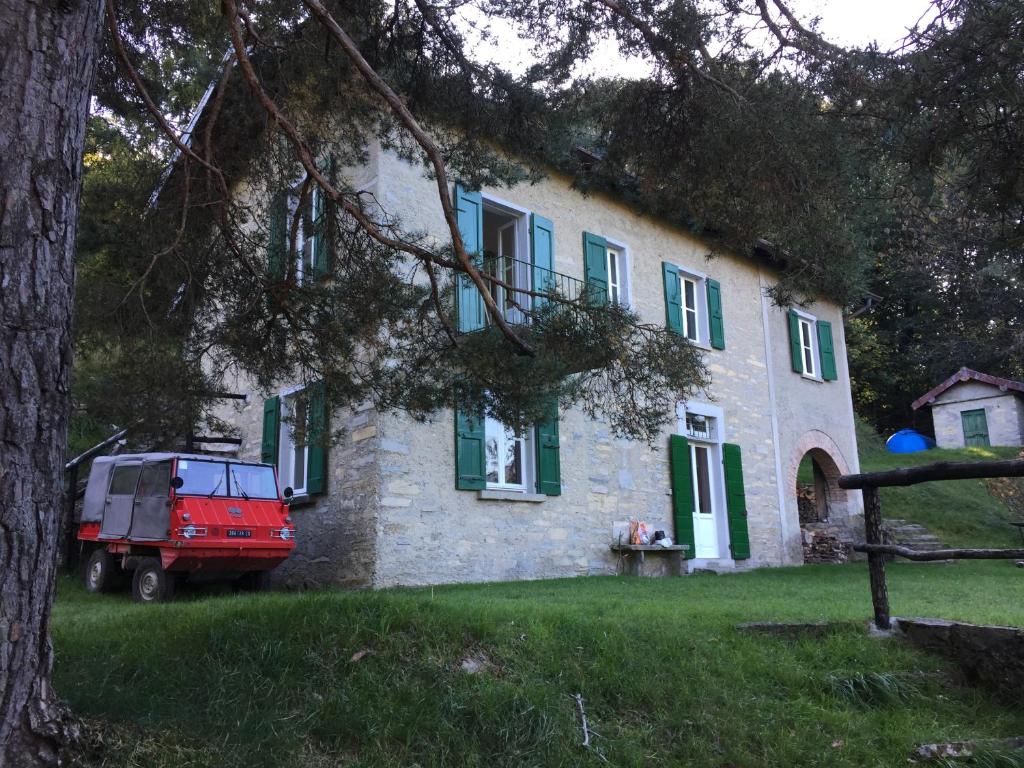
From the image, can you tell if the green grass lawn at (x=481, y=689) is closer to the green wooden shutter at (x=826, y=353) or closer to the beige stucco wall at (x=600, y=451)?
the beige stucco wall at (x=600, y=451)

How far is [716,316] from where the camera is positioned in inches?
572

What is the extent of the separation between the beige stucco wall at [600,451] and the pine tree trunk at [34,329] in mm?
3551

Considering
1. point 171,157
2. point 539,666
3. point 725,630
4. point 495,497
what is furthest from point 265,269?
point 495,497

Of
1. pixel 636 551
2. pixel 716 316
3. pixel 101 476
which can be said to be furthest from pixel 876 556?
pixel 716 316

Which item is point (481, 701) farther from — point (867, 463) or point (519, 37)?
point (867, 463)

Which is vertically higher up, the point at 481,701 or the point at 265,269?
the point at 265,269

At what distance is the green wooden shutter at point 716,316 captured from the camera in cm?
1437

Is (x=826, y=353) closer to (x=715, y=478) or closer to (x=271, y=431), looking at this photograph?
(x=715, y=478)

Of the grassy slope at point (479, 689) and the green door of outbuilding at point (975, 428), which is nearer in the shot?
the grassy slope at point (479, 689)

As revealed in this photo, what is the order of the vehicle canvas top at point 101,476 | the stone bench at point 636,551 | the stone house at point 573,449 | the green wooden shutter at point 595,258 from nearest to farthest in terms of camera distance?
the vehicle canvas top at point 101,476 → the stone house at point 573,449 → the stone bench at point 636,551 → the green wooden shutter at point 595,258

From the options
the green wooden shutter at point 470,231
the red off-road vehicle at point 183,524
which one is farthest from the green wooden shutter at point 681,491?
the red off-road vehicle at point 183,524

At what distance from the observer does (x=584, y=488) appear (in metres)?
11.5

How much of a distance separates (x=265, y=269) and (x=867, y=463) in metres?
21.7

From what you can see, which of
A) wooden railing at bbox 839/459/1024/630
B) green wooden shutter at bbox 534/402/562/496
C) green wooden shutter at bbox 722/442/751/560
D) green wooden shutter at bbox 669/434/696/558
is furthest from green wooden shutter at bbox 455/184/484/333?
green wooden shutter at bbox 722/442/751/560
